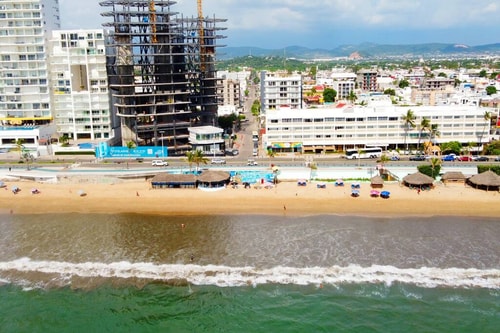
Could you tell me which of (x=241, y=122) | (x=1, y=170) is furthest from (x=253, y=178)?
(x=241, y=122)

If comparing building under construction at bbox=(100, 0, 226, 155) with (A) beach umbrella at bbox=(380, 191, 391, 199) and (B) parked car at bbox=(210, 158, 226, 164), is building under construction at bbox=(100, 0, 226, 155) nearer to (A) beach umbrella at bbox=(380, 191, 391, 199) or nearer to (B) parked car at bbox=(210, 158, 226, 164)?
(B) parked car at bbox=(210, 158, 226, 164)

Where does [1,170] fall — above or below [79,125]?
below

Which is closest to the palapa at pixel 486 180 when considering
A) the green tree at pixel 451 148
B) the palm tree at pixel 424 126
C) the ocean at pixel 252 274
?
the ocean at pixel 252 274

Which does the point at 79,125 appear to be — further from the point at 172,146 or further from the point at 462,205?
the point at 462,205

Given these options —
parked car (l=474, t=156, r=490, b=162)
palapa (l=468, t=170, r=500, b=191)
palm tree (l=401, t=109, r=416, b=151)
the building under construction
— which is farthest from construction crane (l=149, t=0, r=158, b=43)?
parked car (l=474, t=156, r=490, b=162)

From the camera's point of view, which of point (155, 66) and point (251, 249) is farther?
point (155, 66)

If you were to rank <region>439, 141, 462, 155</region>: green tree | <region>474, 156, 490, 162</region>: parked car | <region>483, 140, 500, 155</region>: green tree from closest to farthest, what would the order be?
1. <region>474, 156, 490, 162</region>: parked car
2. <region>439, 141, 462, 155</region>: green tree
3. <region>483, 140, 500, 155</region>: green tree

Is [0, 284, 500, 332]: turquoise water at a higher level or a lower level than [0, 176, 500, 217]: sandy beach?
lower
